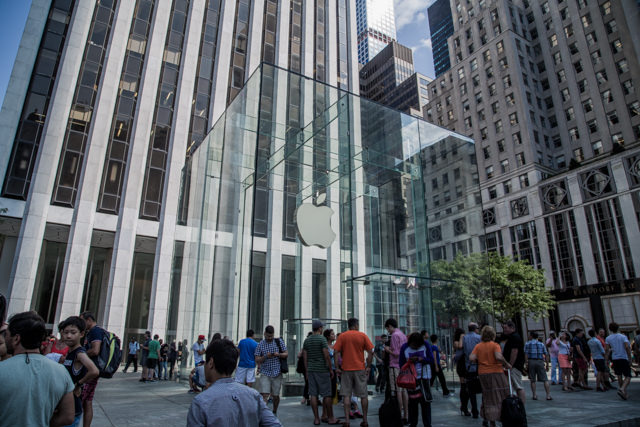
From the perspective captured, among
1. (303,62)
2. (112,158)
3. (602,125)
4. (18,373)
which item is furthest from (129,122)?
(602,125)

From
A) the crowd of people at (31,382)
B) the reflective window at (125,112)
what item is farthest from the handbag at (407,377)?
the reflective window at (125,112)

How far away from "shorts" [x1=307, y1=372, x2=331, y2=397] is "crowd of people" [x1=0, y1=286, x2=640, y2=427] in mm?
18

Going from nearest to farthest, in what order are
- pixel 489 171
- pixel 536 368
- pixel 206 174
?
1. pixel 536 368
2. pixel 206 174
3. pixel 489 171

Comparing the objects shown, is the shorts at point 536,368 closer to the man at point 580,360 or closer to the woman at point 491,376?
the man at point 580,360

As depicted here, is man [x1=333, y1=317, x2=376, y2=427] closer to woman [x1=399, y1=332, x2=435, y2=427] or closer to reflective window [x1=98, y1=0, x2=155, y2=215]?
woman [x1=399, y1=332, x2=435, y2=427]

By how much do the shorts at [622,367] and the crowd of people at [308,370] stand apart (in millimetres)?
24

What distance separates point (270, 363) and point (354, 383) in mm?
1827

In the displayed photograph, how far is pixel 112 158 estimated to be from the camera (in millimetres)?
26594

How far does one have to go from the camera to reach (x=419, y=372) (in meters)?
6.86

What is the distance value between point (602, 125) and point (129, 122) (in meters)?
49.8

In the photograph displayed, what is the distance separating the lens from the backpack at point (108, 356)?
541 centimetres

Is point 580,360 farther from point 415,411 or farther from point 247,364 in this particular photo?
point 247,364

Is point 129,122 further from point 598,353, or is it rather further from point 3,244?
point 598,353

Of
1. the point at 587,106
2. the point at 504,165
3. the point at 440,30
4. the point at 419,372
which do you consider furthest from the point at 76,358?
the point at 440,30
